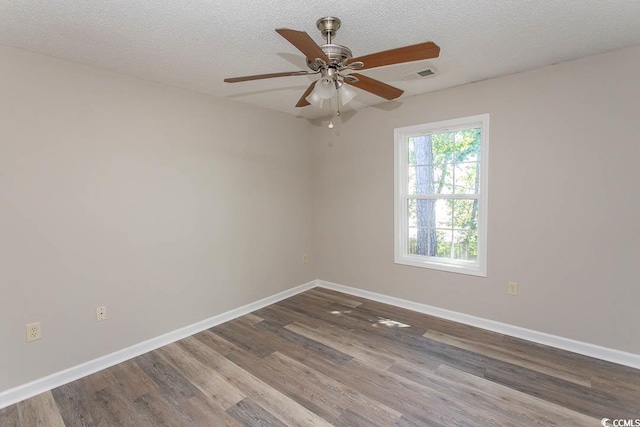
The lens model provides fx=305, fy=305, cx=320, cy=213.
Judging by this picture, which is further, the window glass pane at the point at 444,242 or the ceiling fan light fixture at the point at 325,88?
the window glass pane at the point at 444,242

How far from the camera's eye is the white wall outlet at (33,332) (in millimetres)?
2148

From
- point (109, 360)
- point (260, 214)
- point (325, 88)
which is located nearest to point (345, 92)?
point (325, 88)

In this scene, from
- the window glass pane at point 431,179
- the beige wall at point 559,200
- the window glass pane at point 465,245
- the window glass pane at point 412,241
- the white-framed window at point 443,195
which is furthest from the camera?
the window glass pane at point 412,241

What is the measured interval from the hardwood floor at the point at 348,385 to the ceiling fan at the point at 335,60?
1.99 m

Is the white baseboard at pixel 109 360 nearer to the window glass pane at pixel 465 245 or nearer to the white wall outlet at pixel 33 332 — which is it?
the white wall outlet at pixel 33 332

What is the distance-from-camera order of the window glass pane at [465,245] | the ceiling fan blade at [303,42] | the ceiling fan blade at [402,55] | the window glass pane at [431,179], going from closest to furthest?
the ceiling fan blade at [303,42] → the ceiling fan blade at [402,55] → the window glass pane at [465,245] → the window glass pane at [431,179]

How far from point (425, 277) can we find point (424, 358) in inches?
40.9

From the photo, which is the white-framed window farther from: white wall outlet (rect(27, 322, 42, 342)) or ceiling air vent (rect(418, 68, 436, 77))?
white wall outlet (rect(27, 322, 42, 342))

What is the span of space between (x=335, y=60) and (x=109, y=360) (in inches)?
112

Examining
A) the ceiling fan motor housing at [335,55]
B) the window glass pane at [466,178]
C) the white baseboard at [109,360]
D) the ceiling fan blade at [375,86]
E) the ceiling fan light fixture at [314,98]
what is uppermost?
the ceiling fan motor housing at [335,55]

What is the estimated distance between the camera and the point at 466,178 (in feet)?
10.3

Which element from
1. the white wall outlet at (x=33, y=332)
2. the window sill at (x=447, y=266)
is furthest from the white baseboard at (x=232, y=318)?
the window sill at (x=447, y=266)

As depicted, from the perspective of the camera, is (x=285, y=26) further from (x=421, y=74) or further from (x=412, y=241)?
(x=412, y=241)

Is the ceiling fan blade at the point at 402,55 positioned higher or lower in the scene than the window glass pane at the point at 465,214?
higher
